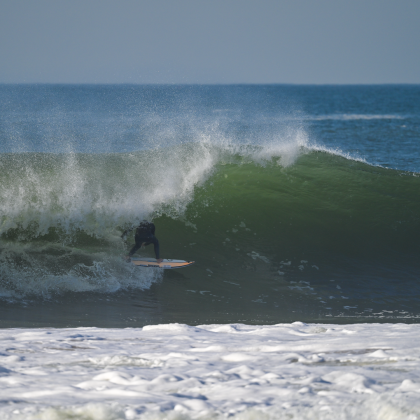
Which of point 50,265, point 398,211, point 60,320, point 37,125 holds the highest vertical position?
point 37,125

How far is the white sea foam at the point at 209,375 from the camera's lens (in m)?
2.57

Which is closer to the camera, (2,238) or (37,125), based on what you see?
(2,238)

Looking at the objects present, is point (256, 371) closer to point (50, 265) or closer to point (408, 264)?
point (50, 265)

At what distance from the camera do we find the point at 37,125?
25703mm

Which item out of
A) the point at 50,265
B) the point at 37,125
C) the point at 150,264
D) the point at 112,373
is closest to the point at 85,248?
the point at 50,265

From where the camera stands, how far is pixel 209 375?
3078mm

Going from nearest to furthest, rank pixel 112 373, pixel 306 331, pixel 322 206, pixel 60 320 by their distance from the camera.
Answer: pixel 112 373 → pixel 306 331 → pixel 60 320 → pixel 322 206

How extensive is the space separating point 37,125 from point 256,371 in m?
25.0

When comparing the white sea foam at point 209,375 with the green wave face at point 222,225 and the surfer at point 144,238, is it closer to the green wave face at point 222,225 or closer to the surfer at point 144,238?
the green wave face at point 222,225

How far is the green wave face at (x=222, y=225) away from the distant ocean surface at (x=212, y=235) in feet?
0.10

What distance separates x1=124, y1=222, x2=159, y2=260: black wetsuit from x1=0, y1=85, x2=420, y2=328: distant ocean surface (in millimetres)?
261

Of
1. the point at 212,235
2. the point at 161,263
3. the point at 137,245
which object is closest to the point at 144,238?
the point at 137,245

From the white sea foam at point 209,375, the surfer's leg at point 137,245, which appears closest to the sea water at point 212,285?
the white sea foam at point 209,375

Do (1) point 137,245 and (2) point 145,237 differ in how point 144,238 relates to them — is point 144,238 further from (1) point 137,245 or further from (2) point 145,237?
(1) point 137,245
